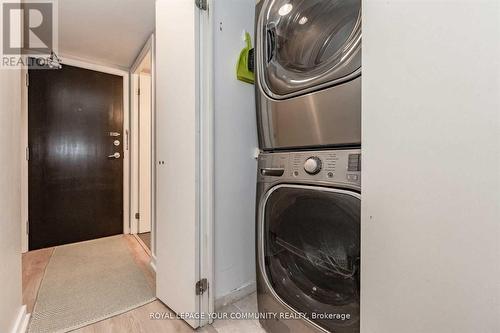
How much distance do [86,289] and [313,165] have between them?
5.57ft

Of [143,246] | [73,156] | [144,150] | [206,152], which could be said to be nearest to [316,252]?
[206,152]

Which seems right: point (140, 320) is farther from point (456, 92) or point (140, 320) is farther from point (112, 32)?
point (112, 32)

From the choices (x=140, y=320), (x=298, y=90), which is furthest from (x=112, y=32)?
(x=140, y=320)

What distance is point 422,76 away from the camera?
0.46 meters

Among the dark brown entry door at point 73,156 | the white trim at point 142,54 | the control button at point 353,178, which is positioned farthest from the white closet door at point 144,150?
the control button at point 353,178

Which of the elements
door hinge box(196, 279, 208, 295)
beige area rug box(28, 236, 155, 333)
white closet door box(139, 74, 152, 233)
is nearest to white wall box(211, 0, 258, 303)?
door hinge box(196, 279, 208, 295)

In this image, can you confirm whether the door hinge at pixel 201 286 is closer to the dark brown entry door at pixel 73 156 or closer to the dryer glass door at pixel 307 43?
the dryer glass door at pixel 307 43

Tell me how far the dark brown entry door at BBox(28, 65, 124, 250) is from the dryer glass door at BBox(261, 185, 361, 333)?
225cm

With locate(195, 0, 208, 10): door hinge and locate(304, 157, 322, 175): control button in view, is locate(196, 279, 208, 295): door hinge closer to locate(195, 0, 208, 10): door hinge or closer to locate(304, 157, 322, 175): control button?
locate(304, 157, 322, 175): control button

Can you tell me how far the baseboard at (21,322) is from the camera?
3.39 ft

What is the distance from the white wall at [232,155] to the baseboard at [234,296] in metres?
0.01

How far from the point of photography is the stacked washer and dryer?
0.75 meters

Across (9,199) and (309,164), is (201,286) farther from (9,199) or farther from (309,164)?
(9,199)

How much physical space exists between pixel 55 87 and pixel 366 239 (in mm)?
2979
